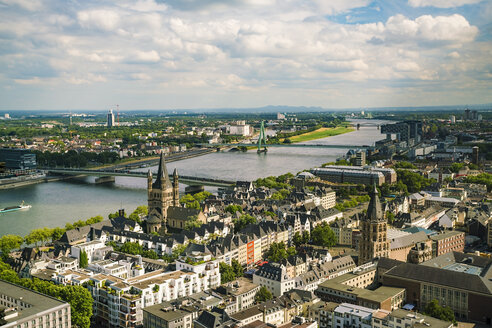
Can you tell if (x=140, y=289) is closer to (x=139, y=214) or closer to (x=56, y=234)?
(x=56, y=234)

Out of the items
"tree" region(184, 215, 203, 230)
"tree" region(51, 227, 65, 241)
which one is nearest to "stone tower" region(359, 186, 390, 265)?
"tree" region(184, 215, 203, 230)

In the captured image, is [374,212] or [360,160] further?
[360,160]

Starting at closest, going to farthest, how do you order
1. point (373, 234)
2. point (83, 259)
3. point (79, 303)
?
point (79, 303), point (373, 234), point (83, 259)

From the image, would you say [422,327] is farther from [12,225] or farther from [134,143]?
[134,143]

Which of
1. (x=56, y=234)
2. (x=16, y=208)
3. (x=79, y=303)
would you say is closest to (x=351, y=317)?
(x=79, y=303)

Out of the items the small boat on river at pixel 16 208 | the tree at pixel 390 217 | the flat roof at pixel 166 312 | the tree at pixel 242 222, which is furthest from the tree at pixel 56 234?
the tree at pixel 390 217

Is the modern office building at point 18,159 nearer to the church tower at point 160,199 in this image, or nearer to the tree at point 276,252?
the church tower at point 160,199
